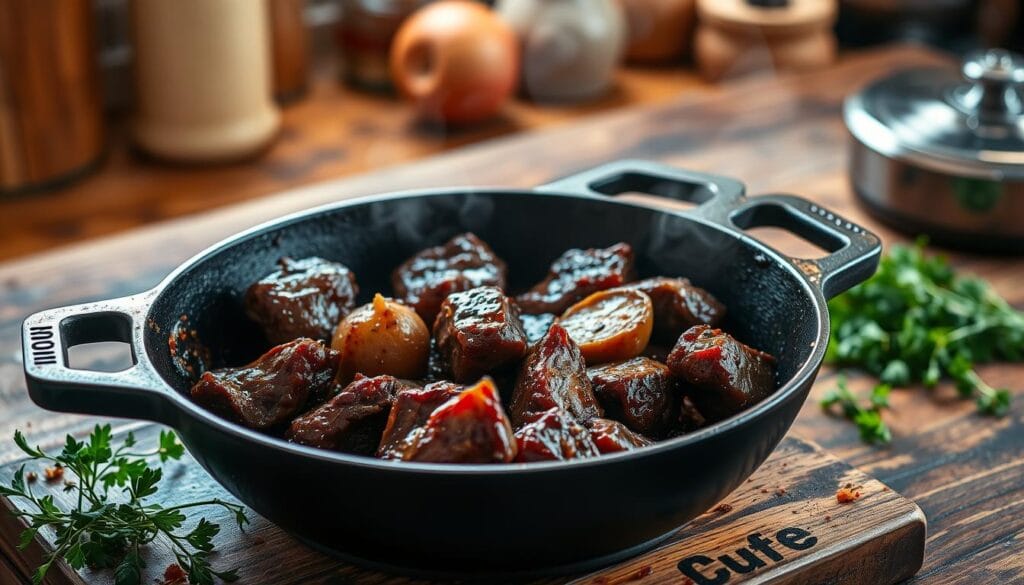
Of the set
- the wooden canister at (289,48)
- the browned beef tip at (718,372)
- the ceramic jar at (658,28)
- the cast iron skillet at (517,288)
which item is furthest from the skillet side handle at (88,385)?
the ceramic jar at (658,28)

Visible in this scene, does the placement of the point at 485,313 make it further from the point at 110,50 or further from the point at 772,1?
the point at 110,50

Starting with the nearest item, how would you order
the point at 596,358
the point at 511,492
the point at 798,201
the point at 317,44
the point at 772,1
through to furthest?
the point at 511,492 → the point at 596,358 → the point at 798,201 → the point at 772,1 → the point at 317,44

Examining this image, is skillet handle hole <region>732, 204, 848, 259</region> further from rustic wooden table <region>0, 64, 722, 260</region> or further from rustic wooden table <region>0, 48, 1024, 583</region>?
rustic wooden table <region>0, 64, 722, 260</region>

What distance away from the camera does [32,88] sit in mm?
3016

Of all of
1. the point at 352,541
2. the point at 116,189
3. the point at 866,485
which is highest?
the point at 352,541

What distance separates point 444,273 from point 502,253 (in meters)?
0.16

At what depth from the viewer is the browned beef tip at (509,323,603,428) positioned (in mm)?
1310

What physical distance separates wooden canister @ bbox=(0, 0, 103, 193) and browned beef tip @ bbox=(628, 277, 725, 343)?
2.02 metres

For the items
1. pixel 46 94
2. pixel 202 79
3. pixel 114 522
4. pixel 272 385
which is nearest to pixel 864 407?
pixel 272 385

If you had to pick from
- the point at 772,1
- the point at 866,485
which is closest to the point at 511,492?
the point at 866,485

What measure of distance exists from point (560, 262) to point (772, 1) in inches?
84.7

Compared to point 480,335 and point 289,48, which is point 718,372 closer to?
point 480,335

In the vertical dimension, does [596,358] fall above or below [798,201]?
below

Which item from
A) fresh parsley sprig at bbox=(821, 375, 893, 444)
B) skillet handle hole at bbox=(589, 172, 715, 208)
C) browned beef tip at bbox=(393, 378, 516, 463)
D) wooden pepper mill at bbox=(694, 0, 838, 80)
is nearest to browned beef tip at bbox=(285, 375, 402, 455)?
browned beef tip at bbox=(393, 378, 516, 463)
